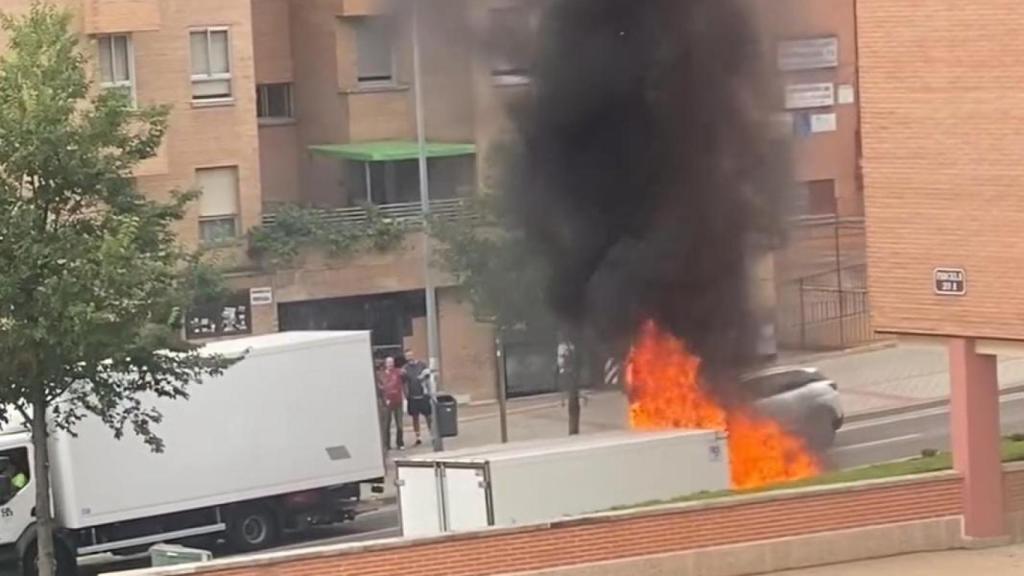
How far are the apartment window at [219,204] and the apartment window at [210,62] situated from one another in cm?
111

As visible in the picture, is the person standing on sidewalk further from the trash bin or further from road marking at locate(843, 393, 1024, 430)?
road marking at locate(843, 393, 1024, 430)

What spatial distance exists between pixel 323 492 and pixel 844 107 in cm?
1335

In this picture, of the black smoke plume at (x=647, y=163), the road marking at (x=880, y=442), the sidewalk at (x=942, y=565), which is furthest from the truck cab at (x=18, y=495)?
the road marking at (x=880, y=442)

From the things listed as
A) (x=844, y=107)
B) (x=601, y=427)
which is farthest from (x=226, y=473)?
(x=844, y=107)

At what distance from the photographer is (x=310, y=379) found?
2669cm

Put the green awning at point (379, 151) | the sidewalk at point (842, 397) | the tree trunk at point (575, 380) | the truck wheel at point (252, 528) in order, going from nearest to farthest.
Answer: the truck wheel at point (252, 528), the tree trunk at point (575, 380), the sidewalk at point (842, 397), the green awning at point (379, 151)

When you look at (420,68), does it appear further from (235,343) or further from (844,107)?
(844,107)

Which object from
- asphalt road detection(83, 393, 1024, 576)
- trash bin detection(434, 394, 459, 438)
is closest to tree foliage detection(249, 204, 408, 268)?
trash bin detection(434, 394, 459, 438)

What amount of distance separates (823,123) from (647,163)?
25.6 feet

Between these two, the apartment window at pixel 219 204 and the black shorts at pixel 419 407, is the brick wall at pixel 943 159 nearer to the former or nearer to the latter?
the black shorts at pixel 419 407

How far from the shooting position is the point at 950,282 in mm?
21984

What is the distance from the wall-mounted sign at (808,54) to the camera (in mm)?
30161

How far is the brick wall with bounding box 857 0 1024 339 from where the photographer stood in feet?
70.0

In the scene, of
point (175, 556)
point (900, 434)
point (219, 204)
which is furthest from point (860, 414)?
point (175, 556)
